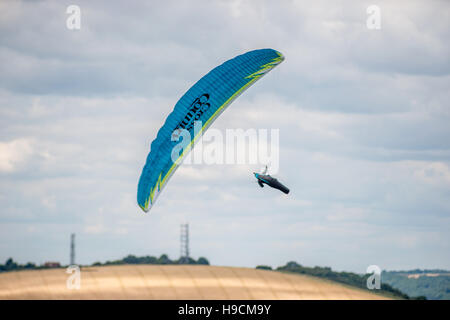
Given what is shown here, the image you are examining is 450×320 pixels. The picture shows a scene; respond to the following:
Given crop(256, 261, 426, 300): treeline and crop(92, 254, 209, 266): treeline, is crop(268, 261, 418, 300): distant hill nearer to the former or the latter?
crop(256, 261, 426, 300): treeline

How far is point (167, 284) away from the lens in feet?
399

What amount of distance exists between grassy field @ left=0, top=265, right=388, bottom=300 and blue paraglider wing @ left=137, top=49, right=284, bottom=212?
163 feet

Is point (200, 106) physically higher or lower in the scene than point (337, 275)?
higher

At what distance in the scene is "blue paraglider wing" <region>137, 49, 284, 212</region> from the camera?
71.2m

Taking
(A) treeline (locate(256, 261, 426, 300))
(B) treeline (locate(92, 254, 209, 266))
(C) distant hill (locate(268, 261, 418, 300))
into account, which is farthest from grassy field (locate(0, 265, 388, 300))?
(B) treeline (locate(92, 254, 209, 266))

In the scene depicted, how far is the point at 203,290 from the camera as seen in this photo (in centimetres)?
12088

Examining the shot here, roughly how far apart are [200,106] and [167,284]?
2140 inches

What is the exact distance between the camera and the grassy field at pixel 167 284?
119 meters

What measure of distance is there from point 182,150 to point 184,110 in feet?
11.0

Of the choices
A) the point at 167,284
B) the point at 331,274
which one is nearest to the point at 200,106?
the point at 167,284

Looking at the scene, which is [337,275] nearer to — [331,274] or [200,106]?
[331,274]
